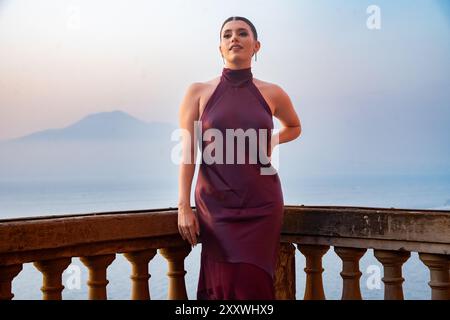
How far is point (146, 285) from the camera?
382cm

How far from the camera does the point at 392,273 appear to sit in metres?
3.87

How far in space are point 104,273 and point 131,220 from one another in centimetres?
28

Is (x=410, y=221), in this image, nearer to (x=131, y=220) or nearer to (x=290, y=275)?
(x=290, y=275)

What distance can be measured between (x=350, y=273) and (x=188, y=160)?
107cm

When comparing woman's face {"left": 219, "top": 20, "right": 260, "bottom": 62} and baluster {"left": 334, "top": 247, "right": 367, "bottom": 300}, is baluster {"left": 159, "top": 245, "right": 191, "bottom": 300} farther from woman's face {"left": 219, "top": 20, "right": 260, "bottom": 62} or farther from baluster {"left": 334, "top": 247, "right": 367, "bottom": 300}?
woman's face {"left": 219, "top": 20, "right": 260, "bottom": 62}

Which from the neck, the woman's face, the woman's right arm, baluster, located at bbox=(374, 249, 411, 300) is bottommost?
baluster, located at bbox=(374, 249, 411, 300)

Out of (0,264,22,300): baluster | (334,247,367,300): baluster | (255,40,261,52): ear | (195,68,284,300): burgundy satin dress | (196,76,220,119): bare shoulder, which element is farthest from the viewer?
(334,247,367,300): baluster

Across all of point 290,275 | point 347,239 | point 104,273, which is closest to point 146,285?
point 104,273

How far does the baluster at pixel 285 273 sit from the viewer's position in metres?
4.07

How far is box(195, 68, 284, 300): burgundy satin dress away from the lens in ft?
11.4

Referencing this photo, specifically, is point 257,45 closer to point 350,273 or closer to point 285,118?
point 285,118

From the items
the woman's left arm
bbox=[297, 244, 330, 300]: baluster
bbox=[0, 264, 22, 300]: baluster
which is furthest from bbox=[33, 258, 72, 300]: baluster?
bbox=[297, 244, 330, 300]: baluster

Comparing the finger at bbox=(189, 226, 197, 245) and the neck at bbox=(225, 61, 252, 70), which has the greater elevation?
the neck at bbox=(225, 61, 252, 70)
